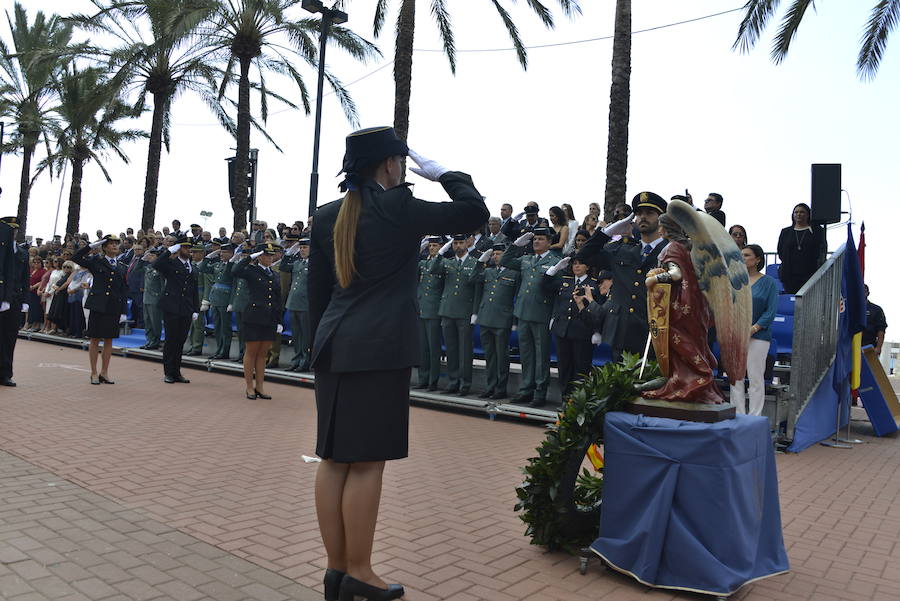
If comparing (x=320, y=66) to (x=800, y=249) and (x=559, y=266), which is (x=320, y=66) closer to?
(x=559, y=266)

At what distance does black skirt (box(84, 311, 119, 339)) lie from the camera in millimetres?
10695

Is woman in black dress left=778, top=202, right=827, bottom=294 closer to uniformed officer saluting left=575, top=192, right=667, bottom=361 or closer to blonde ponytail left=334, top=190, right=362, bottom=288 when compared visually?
uniformed officer saluting left=575, top=192, right=667, bottom=361

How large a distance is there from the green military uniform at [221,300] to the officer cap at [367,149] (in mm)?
10879

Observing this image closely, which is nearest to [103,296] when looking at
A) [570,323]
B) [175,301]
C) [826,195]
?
[175,301]

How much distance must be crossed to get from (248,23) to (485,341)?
1381 centimetres

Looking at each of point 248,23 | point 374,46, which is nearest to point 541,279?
point 374,46

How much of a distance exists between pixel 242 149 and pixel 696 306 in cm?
1852

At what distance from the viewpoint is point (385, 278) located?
131 inches

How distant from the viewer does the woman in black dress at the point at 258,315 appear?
10.2m

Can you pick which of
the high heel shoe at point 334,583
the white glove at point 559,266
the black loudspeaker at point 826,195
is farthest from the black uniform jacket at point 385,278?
the black loudspeaker at point 826,195

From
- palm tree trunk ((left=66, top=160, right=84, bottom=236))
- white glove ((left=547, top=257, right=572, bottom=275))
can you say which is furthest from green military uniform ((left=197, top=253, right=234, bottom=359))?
palm tree trunk ((left=66, top=160, right=84, bottom=236))

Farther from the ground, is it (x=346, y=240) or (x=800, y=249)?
(x=800, y=249)

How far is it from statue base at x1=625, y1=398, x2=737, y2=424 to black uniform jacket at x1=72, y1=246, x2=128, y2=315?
8.87 metres

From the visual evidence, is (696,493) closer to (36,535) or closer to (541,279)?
(36,535)
